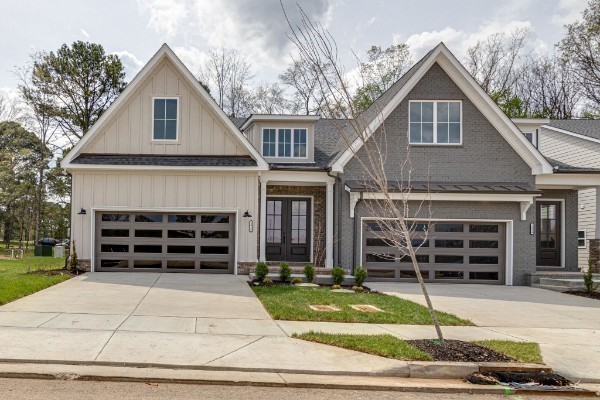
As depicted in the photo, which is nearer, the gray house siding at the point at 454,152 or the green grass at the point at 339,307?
the green grass at the point at 339,307

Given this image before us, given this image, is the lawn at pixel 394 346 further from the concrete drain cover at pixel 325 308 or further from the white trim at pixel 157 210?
the white trim at pixel 157 210

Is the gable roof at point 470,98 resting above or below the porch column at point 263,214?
above

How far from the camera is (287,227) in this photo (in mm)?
17203

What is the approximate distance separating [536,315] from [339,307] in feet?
13.4

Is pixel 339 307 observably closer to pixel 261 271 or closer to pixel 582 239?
pixel 261 271

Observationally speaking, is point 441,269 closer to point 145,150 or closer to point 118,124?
point 145,150

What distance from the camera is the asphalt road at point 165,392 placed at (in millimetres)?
4762

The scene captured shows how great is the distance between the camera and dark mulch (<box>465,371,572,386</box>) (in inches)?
226

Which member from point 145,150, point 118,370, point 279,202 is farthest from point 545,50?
point 118,370

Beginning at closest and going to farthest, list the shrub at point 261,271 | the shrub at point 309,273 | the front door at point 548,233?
the shrub at point 261,271
the shrub at point 309,273
the front door at point 548,233

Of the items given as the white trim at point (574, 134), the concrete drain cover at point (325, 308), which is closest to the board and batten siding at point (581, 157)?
the white trim at point (574, 134)

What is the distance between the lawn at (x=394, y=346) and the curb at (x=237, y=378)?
702mm

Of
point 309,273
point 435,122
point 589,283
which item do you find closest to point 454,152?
point 435,122

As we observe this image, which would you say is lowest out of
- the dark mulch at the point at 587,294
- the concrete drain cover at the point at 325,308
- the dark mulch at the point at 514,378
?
the dark mulch at the point at 587,294
